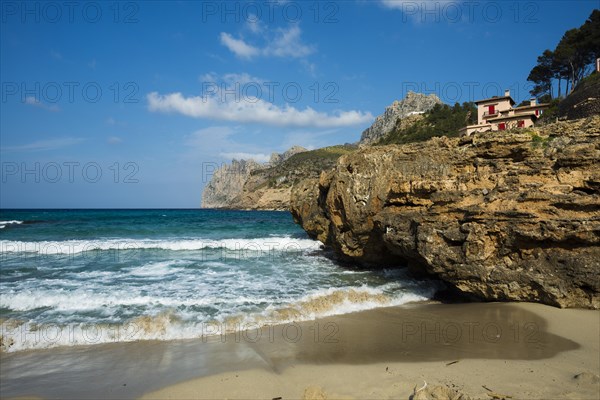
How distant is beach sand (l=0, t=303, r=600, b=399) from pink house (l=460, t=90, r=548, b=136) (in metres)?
22.0

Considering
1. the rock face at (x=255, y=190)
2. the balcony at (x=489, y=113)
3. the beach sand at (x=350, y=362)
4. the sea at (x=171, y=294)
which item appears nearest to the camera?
the beach sand at (x=350, y=362)

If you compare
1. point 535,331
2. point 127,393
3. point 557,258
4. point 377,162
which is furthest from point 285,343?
point 377,162

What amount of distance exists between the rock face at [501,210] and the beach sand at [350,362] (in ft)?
2.60

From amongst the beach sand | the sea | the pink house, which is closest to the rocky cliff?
the pink house

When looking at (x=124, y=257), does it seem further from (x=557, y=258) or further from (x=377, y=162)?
(x=557, y=258)

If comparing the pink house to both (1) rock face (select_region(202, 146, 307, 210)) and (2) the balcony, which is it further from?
(1) rock face (select_region(202, 146, 307, 210))

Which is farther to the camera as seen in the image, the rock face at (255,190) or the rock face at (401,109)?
the rock face at (401,109)

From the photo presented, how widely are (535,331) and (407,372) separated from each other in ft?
10.1

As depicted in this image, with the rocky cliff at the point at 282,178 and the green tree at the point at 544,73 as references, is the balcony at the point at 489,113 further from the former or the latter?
the rocky cliff at the point at 282,178

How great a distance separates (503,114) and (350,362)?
36.2m

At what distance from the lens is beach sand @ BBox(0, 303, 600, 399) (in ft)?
14.2

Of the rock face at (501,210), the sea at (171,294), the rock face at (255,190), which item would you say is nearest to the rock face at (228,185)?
the rock face at (255,190)

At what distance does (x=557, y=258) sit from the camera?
284 inches

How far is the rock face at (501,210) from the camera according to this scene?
711cm
